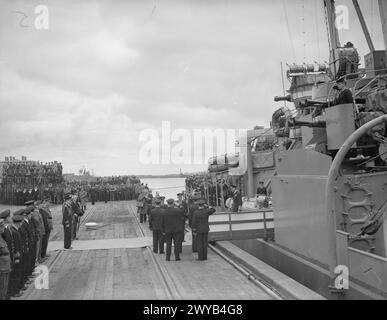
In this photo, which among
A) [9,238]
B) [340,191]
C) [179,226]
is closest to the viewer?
[9,238]

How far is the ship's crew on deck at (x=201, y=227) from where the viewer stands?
8062 mm

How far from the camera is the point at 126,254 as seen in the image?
8672mm

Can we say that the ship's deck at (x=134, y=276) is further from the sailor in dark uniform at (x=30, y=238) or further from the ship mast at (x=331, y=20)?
the ship mast at (x=331, y=20)

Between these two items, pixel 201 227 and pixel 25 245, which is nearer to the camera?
pixel 25 245

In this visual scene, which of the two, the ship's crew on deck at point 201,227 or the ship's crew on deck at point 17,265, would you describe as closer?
the ship's crew on deck at point 17,265

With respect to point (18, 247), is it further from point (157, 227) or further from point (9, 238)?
point (157, 227)

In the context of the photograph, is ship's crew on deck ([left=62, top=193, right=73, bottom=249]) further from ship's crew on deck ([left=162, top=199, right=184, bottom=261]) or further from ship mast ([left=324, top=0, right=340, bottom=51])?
ship mast ([left=324, top=0, right=340, bottom=51])

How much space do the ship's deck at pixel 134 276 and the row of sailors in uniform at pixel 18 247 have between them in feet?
0.90

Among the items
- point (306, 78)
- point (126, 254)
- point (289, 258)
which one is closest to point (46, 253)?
point (126, 254)

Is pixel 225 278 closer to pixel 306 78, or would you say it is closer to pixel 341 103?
pixel 341 103

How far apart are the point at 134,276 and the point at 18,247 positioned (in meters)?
1.85

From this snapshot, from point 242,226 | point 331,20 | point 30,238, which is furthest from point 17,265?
point 331,20

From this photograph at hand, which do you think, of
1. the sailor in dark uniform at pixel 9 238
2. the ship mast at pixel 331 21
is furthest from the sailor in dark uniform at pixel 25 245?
the ship mast at pixel 331 21

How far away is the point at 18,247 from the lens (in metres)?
5.96
